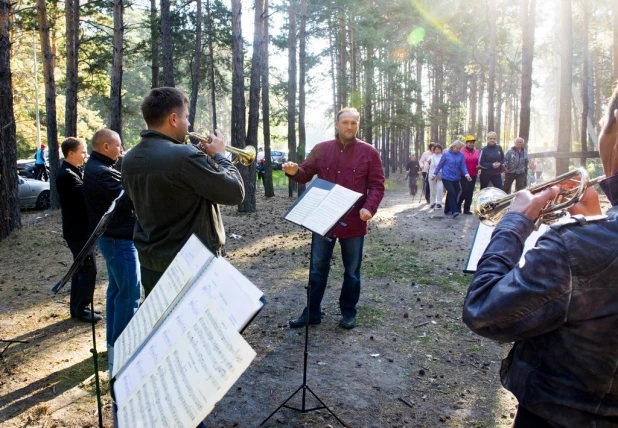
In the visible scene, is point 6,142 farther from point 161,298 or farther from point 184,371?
point 184,371

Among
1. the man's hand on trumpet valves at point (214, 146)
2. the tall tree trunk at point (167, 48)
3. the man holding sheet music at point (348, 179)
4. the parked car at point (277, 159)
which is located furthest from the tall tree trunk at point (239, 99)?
the parked car at point (277, 159)

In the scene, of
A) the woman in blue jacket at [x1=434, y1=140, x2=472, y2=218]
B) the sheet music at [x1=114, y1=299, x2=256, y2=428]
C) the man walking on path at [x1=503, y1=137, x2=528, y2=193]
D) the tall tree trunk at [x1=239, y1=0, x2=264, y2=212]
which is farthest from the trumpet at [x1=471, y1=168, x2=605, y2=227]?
the tall tree trunk at [x1=239, y1=0, x2=264, y2=212]

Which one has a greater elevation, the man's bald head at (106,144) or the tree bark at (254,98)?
the tree bark at (254,98)

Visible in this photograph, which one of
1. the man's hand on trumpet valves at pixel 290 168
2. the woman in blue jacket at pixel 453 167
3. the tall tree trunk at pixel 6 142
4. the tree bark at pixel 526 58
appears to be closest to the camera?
the man's hand on trumpet valves at pixel 290 168

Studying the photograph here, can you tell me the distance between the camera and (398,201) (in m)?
17.5

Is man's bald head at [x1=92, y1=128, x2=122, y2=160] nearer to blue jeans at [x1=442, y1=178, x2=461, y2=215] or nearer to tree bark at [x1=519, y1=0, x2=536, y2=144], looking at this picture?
blue jeans at [x1=442, y1=178, x2=461, y2=215]

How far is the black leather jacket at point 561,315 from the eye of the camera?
4.18ft

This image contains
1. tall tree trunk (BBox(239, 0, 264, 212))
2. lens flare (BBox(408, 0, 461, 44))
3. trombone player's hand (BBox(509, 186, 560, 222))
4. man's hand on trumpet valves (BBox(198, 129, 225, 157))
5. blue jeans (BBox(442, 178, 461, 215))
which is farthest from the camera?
lens flare (BBox(408, 0, 461, 44))

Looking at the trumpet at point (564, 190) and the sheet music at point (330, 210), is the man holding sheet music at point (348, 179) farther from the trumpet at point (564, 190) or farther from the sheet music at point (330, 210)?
the trumpet at point (564, 190)

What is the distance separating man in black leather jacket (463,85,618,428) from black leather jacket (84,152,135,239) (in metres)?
3.29

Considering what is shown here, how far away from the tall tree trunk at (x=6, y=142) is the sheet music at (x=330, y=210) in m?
8.93

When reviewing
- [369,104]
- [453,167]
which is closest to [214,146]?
[453,167]

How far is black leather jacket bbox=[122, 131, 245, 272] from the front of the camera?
290cm

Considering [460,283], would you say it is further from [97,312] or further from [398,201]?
[398,201]
